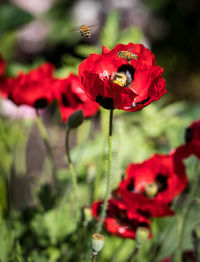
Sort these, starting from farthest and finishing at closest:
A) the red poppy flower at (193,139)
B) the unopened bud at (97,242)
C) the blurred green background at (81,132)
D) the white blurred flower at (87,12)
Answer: the white blurred flower at (87,12) < the blurred green background at (81,132) < the red poppy flower at (193,139) < the unopened bud at (97,242)

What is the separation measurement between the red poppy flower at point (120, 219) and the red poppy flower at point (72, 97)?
0.17m

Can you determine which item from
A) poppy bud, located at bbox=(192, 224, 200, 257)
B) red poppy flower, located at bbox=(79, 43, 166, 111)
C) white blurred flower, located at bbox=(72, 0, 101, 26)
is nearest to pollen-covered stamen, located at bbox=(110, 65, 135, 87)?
red poppy flower, located at bbox=(79, 43, 166, 111)

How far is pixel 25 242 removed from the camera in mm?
804

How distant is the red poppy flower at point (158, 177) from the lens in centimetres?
68

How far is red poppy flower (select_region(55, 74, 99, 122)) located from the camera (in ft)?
2.38

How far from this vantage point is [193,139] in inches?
26.5

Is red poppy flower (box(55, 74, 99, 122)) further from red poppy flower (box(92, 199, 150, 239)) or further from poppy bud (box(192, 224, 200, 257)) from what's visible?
poppy bud (box(192, 224, 200, 257))

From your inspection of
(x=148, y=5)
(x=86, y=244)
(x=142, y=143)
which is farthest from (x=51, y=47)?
(x=86, y=244)

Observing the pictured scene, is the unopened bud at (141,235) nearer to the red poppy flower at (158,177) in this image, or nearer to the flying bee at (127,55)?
the red poppy flower at (158,177)

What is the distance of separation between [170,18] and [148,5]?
0.28m

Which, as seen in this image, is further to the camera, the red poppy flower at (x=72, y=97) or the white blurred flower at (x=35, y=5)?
the white blurred flower at (x=35, y=5)

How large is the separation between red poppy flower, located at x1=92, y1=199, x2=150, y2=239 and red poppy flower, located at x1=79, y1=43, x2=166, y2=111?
0.18m

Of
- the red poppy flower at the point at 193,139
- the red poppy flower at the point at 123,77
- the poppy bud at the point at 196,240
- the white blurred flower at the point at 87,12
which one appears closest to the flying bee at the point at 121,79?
the red poppy flower at the point at 123,77

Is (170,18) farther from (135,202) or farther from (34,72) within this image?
(135,202)
